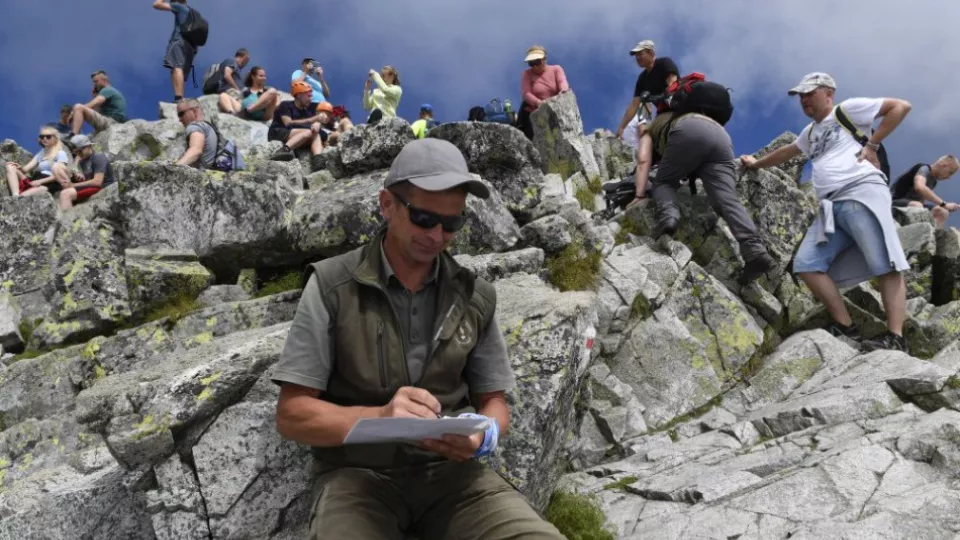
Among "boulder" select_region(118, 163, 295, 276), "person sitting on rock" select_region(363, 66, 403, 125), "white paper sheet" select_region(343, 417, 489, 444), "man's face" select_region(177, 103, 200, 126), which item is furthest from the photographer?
"person sitting on rock" select_region(363, 66, 403, 125)

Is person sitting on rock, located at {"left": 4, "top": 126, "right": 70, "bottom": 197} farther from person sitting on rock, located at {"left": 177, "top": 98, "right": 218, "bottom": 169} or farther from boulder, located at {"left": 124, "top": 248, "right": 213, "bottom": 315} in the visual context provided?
boulder, located at {"left": 124, "top": 248, "right": 213, "bottom": 315}

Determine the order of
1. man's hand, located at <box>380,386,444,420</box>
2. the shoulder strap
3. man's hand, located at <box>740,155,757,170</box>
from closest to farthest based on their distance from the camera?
1. man's hand, located at <box>380,386,444,420</box>
2. the shoulder strap
3. man's hand, located at <box>740,155,757,170</box>

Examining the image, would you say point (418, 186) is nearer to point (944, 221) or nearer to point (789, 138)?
point (789, 138)

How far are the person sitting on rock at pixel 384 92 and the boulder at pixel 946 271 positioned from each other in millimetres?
17252

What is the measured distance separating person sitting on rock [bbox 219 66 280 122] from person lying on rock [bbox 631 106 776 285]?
63.9ft

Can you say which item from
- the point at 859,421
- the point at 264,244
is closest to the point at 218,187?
the point at 264,244

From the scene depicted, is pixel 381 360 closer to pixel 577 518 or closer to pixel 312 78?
pixel 577 518

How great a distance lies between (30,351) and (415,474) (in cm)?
902

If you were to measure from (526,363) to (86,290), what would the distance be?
7.30m

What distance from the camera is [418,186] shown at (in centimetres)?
459

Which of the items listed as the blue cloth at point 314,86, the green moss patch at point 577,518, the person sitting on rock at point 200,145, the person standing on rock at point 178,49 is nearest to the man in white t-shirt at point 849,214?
the green moss patch at point 577,518

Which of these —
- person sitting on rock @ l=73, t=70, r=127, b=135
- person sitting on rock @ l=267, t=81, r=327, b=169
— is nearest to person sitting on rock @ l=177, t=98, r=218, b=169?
person sitting on rock @ l=267, t=81, r=327, b=169

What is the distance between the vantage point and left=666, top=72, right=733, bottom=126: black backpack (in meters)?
13.3

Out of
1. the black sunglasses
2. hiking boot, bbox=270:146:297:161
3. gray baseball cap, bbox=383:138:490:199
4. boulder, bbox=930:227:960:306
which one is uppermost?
hiking boot, bbox=270:146:297:161
